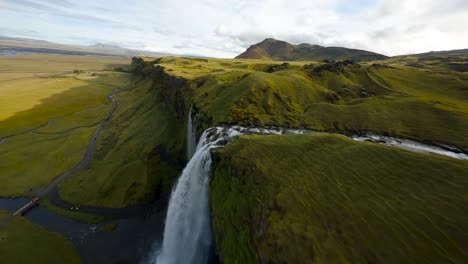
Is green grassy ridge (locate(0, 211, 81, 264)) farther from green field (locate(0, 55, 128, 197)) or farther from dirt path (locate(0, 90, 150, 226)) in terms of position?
green field (locate(0, 55, 128, 197))

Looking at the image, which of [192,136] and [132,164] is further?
[132,164]

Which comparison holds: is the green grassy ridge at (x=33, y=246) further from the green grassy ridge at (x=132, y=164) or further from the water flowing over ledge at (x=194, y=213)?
the water flowing over ledge at (x=194, y=213)

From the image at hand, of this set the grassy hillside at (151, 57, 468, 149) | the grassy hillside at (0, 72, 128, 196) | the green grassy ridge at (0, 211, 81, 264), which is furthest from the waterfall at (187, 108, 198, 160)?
the grassy hillside at (0, 72, 128, 196)

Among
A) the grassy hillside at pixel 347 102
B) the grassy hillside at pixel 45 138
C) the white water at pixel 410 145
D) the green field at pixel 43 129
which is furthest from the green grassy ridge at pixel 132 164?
the white water at pixel 410 145

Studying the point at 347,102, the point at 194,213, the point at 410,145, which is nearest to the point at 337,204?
the point at 194,213

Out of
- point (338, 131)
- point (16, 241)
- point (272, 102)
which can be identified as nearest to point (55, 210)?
point (16, 241)

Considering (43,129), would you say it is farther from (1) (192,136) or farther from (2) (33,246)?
(1) (192,136)

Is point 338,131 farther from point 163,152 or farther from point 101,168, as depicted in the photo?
point 101,168
